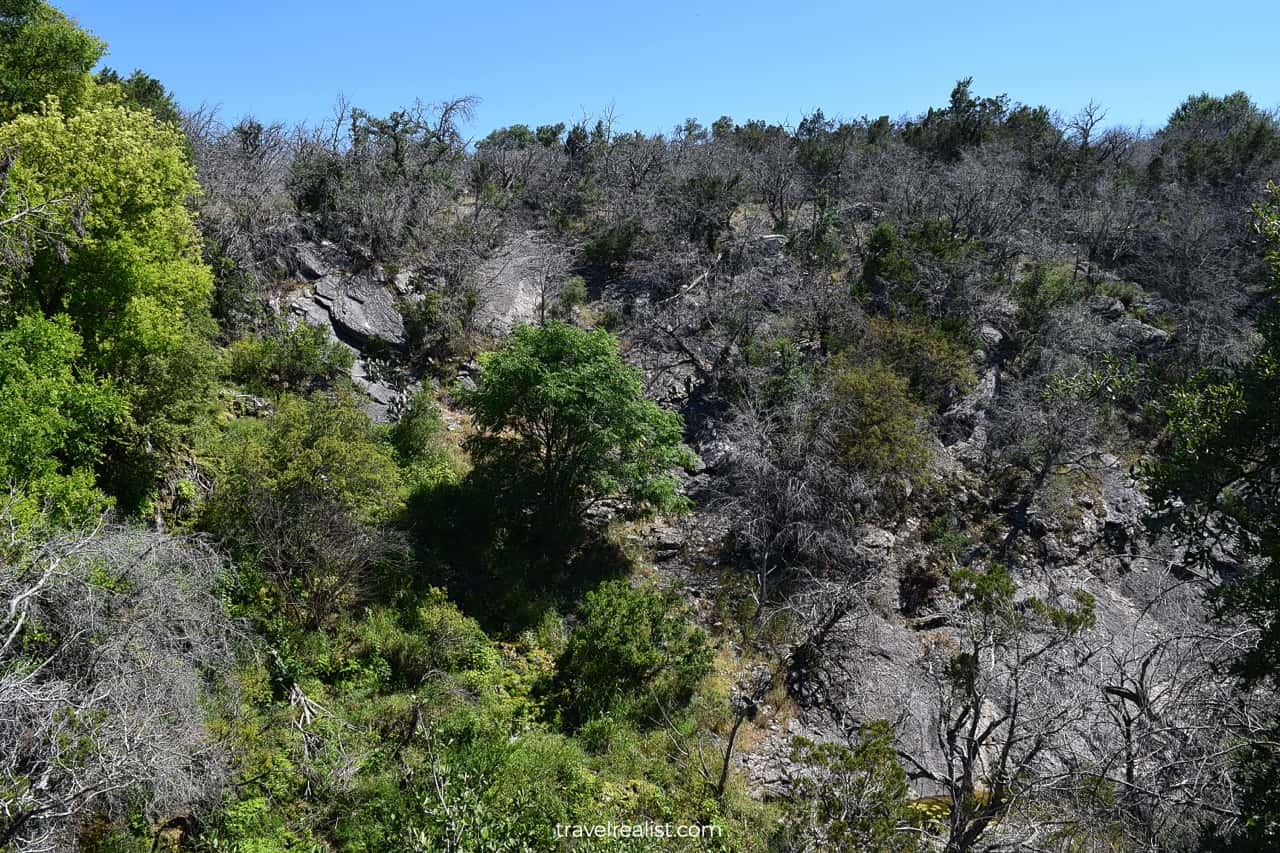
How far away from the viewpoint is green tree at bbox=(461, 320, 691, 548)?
15.1 m

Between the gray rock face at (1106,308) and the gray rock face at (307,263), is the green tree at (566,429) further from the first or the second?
the gray rock face at (1106,308)

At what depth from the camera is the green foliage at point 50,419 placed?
9742 millimetres

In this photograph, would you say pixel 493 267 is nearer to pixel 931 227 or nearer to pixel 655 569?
pixel 655 569

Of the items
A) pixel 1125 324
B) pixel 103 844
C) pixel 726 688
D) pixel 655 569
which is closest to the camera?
pixel 103 844

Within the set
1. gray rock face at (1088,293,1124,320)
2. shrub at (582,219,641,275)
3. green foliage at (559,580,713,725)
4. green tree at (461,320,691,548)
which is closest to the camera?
green foliage at (559,580,713,725)

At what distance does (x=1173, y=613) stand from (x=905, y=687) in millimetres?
7701

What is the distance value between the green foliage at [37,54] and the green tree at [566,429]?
9.98m

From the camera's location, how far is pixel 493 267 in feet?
80.6

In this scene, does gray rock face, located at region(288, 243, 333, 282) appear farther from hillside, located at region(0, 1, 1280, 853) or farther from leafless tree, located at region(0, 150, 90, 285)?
leafless tree, located at region(0, 150, 90, 285)

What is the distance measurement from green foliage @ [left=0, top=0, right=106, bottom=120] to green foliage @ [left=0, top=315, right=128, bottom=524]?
631 cm

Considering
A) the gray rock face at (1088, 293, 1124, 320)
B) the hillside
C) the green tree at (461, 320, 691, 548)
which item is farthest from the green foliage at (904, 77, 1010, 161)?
the green tree at (461, 320, 691, 548)

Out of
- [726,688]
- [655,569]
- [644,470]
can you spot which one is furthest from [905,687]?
[644,470]

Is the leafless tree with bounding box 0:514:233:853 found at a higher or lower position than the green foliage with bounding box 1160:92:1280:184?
lower

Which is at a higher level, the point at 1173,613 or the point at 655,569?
the point at 1173,613
